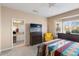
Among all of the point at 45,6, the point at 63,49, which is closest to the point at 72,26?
the point at 45,6

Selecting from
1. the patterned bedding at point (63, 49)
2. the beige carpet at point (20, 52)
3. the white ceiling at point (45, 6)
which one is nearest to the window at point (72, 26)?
the white ceiling at point (45, 6)

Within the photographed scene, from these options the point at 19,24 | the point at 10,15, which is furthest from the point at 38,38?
the point at 19,24

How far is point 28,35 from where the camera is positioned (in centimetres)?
444

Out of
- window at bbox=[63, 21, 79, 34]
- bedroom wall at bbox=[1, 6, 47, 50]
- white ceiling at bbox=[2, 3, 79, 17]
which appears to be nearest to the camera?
white ceiling at bbox=[2, 3, 79, 17]

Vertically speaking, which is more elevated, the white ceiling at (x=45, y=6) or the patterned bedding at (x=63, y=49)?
the white ceiling at (x=45, y=6)

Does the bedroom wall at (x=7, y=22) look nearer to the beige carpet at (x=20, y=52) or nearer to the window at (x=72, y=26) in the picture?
the beige carpet at (x=20, y=52)

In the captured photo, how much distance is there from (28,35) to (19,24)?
2327 millimetres

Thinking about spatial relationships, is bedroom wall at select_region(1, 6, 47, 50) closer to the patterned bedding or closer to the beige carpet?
the beige carpet

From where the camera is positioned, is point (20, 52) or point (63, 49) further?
point (20, 52)

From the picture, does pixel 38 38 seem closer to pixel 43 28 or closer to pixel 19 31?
pixel 43 28

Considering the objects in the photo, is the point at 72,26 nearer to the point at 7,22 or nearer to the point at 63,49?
the point at 63,49

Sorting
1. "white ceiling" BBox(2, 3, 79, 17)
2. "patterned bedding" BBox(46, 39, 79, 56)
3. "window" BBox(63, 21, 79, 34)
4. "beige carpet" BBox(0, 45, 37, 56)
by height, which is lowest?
"beige carpet" BBox(0, 45, 37, 56)

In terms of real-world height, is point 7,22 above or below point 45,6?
below

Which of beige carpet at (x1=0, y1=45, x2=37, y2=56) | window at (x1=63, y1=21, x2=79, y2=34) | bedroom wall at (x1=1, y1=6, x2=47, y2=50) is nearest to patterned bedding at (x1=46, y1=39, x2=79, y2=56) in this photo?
beige carpet at (x1=0, y1=45, x2=37, y2=56)
